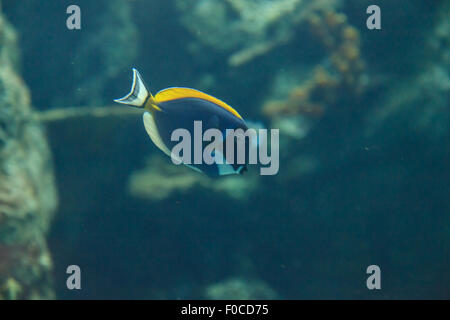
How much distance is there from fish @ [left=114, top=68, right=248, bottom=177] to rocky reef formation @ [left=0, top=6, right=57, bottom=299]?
189 cm

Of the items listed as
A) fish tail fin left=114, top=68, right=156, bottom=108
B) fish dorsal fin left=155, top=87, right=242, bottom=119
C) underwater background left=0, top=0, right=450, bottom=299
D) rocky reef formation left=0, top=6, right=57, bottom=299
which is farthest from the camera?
underwater background left=0, top=0, right=450, bottom=299

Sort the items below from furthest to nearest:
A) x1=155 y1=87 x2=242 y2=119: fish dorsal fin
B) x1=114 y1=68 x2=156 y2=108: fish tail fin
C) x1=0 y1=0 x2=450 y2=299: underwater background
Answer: x1=0 y1=0 x2=450 y2=299: underwater background
x1=155 y1=87 x2=242 y2=119: fish dorsal fin
x1=114 y1=68 x2=156 y2=108: fish tail fin

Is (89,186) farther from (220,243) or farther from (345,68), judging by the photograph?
(345,68)

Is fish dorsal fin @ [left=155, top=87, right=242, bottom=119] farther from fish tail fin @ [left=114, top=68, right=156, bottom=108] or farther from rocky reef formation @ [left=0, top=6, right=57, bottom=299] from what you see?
rocky reef formation @ [left=0, top=6, right=57, bottom=299]

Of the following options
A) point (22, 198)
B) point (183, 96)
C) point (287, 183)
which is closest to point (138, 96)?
point (183, 96)

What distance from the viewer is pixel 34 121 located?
146 inches

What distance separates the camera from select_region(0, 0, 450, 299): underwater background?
3.38 meters

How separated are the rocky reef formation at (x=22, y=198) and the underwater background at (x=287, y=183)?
0.02m

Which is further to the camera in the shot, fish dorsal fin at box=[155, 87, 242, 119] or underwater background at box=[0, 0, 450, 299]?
underwater background at box=[0, 0, 450, 299]

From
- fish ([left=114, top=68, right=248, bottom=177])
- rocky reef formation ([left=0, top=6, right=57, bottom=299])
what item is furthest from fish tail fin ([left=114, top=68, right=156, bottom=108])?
rocky reef formation ([left=0, top=6, right=57, bottom=299])

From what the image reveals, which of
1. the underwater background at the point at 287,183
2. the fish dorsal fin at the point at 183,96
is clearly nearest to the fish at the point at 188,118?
the fish dorsal fin at the point at 183,96

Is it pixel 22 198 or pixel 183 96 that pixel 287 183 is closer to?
pixel 183 96

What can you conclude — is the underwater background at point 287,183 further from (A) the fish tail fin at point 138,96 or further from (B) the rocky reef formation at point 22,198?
(A) the fish tail fin at point 138,96

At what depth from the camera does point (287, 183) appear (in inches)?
138
